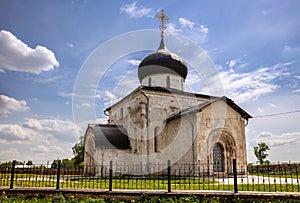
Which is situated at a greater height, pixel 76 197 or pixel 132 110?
pixel 132 110

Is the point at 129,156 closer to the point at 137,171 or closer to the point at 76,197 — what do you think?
the point at 137,171

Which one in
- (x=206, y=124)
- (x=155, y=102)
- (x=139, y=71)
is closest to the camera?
(x=206, y=124)

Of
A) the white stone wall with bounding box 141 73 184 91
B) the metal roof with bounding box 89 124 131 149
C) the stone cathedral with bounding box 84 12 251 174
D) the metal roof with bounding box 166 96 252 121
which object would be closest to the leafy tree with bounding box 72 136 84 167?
the stone cathedral with bounding box 84 12 251 174

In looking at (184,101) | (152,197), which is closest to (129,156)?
(184,101)

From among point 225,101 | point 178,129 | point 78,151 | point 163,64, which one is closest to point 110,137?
point 178,129

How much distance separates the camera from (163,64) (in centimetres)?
2047

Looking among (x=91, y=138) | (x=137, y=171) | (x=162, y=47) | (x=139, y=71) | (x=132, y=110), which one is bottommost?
(x=137, y=171)

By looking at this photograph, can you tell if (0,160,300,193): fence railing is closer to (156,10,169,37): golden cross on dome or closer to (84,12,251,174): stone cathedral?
(84,12,251,174): stone cathedral

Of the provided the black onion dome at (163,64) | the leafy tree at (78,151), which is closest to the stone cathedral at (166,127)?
the black onion dome at (163,64)

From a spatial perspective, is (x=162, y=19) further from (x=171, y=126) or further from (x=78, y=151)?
(x=78, y=151)

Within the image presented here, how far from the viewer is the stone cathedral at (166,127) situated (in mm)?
16078

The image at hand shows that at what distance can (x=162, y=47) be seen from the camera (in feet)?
74.2

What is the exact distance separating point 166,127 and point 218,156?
4117 millimetres

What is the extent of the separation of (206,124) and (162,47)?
925 cm
